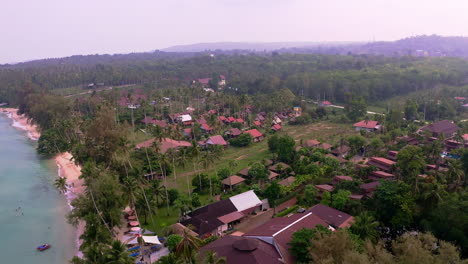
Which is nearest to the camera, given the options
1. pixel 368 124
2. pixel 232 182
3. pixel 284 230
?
pixel 284 230

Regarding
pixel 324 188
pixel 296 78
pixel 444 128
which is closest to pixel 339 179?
pixel 324 188

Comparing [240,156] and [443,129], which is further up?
[443,129]

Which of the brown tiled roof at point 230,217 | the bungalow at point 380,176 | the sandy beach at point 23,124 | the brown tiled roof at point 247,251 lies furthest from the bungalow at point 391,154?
the sandy beach at point 23,124

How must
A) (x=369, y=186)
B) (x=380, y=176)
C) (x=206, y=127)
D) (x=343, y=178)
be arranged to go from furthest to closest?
1. (x=206, y=127)
2. (x=380, y=176)
3. (x=343, y=178)
4. (x=369, y=186)

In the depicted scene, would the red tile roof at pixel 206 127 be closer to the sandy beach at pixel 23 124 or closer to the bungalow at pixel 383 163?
the bungalow at pixel 383 163

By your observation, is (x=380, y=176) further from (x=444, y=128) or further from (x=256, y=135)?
Answer: (x=256, y=135)

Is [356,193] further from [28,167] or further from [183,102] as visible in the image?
[183,102]

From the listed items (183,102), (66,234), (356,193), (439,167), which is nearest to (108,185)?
(66,234)
